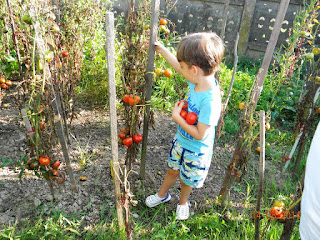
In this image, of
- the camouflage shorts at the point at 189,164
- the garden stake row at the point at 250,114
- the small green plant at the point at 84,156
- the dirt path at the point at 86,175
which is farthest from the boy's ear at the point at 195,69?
the small green plant at the point at 84,156

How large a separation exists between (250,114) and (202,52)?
0.52 meters

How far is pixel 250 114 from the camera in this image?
67.3 inches

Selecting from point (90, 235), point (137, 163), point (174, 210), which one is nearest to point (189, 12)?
point (137, 163)

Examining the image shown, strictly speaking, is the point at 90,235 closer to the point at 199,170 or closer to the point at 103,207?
the point at 103,207

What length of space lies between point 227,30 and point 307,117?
3807 mm

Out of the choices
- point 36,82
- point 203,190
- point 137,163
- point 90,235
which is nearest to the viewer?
point 36,82

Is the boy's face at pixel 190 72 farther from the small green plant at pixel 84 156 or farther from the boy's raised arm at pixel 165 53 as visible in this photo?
the small green plant at pixel 84 156

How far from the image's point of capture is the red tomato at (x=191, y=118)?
1.62 metres

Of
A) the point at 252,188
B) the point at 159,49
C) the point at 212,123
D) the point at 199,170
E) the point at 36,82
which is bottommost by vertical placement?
the point at 252,188

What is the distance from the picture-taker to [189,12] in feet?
19.0

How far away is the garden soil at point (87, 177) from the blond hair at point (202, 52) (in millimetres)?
762

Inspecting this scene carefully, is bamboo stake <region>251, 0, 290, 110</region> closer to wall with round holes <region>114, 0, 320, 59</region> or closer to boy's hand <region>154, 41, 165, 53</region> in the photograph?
boy's hand <region>154, 41, 165, 53</region>

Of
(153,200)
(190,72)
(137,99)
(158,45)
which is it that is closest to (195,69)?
(190,72)

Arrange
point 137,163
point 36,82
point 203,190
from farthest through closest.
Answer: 1. point 137,163
2. point 203,190
3. point 36,82
